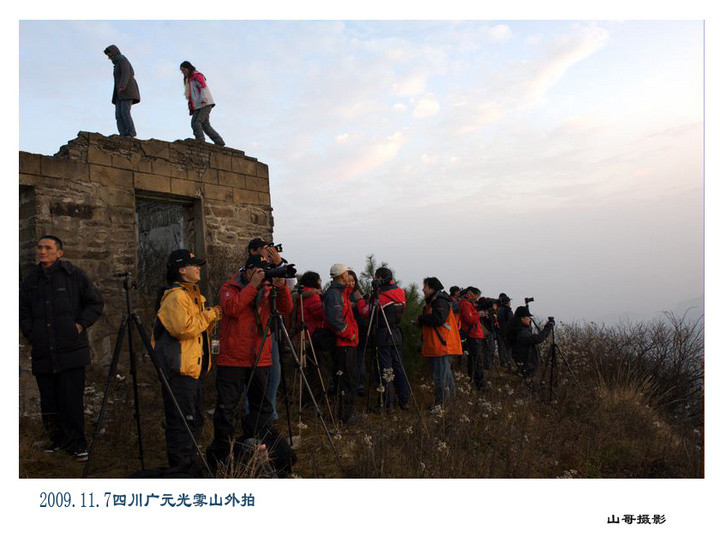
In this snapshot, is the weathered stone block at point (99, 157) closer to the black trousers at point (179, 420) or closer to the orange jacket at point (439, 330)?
the black trousers at point (179, 420)

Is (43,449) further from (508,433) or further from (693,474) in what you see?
(693,474)

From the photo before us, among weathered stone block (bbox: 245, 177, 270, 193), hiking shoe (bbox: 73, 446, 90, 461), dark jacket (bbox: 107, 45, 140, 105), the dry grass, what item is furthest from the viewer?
weathered stone block (bbox: 245, 177, 270, 193)

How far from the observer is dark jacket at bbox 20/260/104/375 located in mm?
4781

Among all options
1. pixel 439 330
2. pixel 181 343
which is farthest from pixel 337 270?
pixel 181 343

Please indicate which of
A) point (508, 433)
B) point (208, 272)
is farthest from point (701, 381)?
point (208, 272)

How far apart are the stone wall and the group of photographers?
1.99 metres

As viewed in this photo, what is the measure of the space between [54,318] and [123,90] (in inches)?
157

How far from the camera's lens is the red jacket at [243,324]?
4547mm

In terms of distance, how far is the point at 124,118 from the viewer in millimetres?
7695

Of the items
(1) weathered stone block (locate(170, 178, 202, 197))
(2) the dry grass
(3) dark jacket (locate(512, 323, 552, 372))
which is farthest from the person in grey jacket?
(3) dark jacket (locate(512, 323, 552, 372))

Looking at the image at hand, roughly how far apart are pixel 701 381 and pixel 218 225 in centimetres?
767

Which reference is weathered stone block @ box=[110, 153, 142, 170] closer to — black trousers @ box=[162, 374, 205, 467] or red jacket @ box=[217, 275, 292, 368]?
red jacket @ box=[217, 275, 292, 368]

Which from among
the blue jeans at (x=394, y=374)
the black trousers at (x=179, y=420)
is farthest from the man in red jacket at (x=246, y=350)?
the blue jeans at (x=394, y=374)

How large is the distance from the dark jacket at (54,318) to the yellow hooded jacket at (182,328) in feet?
3.90
